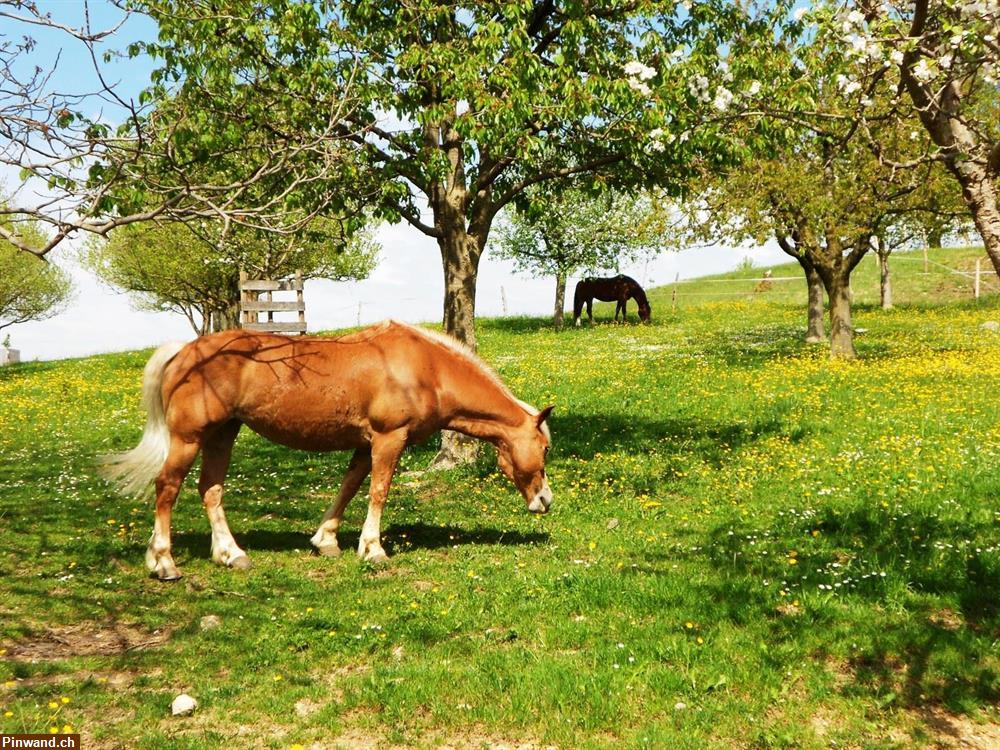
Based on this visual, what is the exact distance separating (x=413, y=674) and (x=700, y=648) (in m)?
→ 2.55

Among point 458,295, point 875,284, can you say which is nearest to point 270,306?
point 458,295

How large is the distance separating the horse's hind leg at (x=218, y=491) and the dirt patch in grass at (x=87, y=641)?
184 cm

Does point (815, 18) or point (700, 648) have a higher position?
point (815, 18)

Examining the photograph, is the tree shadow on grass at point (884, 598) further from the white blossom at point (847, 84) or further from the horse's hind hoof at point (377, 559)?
the white blossom at point (847, 84)

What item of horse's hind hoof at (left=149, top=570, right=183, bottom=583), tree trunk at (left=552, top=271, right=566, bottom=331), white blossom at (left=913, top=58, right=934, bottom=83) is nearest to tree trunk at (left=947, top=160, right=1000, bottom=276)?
white blossom at (left=913, top=58, right=934, bottom=83)

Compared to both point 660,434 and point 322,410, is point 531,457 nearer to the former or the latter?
point 322,410

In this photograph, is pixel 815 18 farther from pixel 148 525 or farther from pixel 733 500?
pixel 148 525

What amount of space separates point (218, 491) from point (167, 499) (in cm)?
65

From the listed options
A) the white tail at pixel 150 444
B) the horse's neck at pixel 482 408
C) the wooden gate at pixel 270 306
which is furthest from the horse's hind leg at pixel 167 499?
the wooden gate at pixel 270 306

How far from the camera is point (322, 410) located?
997cm

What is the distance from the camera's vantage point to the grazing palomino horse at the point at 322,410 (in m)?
9.55

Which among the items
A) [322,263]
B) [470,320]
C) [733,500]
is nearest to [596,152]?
[470,320]

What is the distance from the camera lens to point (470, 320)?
15227 mm

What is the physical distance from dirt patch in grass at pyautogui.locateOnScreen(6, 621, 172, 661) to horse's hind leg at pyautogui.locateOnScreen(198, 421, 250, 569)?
184 centimetres
